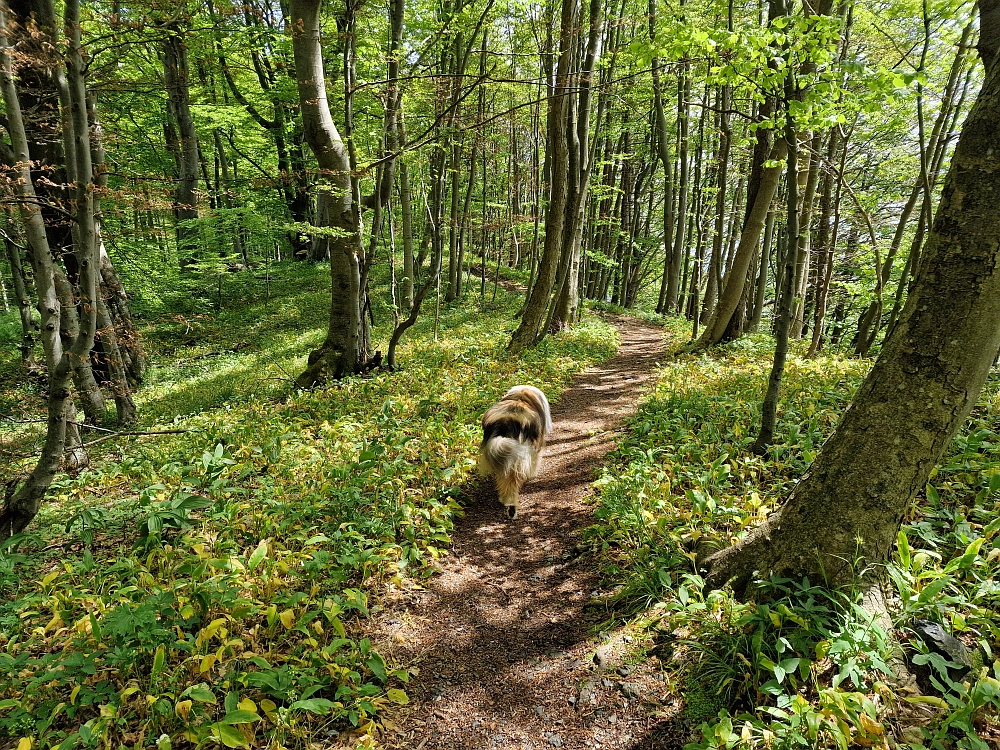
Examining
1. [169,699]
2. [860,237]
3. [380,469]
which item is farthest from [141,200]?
[860,237]

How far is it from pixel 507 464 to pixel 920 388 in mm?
3473

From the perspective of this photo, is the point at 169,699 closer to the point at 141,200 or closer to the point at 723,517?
the point at 723,517

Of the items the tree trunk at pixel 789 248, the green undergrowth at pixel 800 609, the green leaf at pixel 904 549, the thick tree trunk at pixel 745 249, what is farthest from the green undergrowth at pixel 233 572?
the thick tree trunk at pixel 745 249

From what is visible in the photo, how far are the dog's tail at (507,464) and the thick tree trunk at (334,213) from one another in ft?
14.8

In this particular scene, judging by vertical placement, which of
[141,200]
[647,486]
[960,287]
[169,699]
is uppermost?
[141,200]

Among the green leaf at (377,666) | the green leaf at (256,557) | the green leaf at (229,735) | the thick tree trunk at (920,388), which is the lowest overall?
the green leaf at (377,666)

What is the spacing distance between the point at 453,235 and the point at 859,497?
16.5 meters

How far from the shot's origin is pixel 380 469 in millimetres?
5371

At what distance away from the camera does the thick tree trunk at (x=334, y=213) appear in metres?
7.31

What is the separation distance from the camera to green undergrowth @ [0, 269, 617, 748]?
271 centimetres

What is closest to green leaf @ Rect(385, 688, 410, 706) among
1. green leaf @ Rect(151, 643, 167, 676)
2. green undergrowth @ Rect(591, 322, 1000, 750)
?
green leaf @ Rect(151, 643, 167, 676)

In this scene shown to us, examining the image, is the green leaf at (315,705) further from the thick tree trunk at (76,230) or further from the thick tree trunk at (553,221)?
the thick tree trunk at (553,221)

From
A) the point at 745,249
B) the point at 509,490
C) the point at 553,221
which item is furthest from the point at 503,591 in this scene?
the point at 553,221

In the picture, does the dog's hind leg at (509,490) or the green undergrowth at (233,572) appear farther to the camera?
the dog's hind leg at (509,490)
